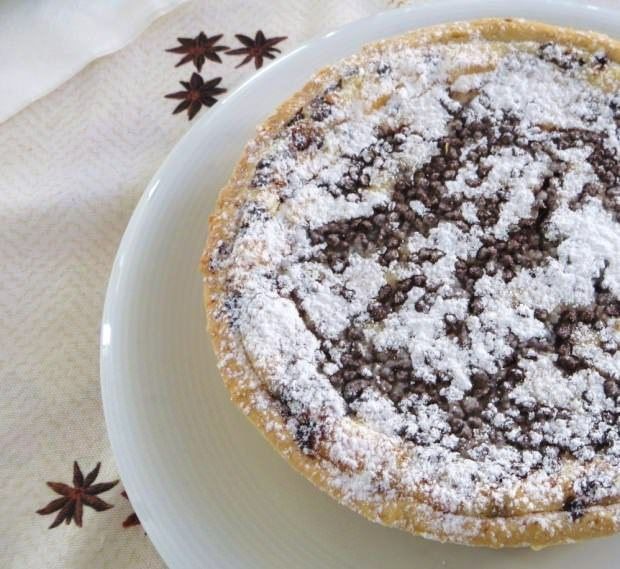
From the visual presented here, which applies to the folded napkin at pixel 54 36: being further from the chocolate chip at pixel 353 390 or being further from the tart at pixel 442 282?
the chocolate chip at pixel 353 390

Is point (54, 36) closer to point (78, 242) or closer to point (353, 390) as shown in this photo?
point (78, 242)

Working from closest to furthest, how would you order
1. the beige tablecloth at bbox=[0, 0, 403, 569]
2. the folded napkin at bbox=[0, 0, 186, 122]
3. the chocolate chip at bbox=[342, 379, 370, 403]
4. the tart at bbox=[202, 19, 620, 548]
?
the tart at bbox=[202, 19, 620, 548] < the chocolate chip at bbox=[342, 379, 370, 403] < the beige tablecloth at bbox=[0, 0, 403, 569] < the folded napkin at bbox=[0, 0, 186, 122]

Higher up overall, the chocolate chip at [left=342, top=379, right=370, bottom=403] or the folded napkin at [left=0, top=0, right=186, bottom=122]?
the folded napkin at [left=0, top=0, right=186, bottom=122]

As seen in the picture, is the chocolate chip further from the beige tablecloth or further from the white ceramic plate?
the beige tablecloth

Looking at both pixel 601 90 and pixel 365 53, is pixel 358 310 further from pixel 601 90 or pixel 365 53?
pixel 601 90

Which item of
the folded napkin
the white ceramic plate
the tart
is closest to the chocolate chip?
the tart

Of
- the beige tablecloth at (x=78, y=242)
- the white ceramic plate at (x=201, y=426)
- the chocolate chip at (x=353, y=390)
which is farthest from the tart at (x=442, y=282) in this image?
the beige tablecloth at (x=78, y=242)
